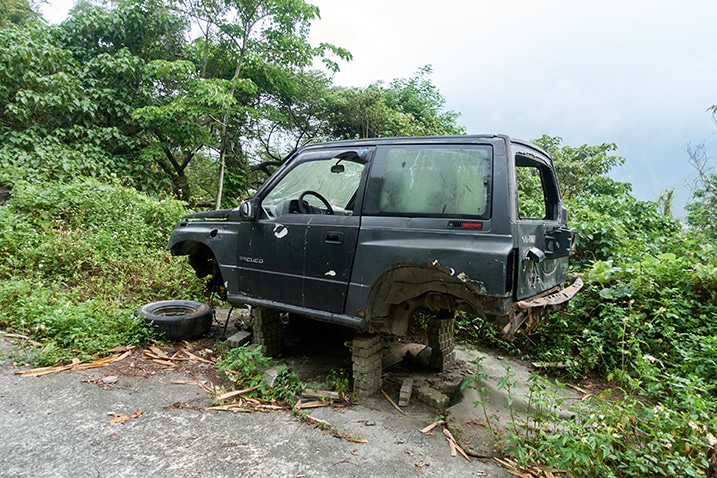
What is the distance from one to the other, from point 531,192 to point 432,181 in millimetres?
6417

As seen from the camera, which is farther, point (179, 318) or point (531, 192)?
point (531, 192)

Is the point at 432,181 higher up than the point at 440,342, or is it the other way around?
the point at 432,181

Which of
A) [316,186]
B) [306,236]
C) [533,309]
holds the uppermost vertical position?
[316,186]

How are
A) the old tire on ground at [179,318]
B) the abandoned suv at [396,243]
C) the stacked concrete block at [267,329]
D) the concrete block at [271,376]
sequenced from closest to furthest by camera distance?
the abandoned suv at [396,243] → the concrete block at [271,376] → the stacked concrete block at [267,329] → the old tire on ground at [179,318]

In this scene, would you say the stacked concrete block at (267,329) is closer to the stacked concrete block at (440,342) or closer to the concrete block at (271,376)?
the concrete block at (271,376)

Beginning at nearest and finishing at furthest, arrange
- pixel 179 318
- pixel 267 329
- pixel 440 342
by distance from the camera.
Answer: pixel 440 342, pixel 267 329, pixel 179 318

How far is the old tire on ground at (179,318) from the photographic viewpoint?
4348 mm

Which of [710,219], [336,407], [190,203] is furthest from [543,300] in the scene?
[190,203]

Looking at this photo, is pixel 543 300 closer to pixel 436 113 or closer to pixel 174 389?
pixel 174 389

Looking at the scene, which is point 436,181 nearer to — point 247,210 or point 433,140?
point 433,140

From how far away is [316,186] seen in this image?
3889 mm

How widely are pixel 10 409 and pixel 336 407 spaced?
2.30m

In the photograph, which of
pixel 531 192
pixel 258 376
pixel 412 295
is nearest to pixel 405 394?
pixel 412 295

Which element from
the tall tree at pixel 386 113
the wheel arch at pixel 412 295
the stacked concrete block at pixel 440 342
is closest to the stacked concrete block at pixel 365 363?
the wheel arch at pixel 412 295
